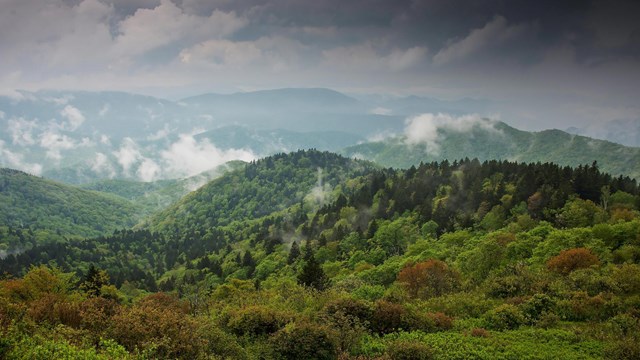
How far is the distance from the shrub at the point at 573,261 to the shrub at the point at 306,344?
47504 mm

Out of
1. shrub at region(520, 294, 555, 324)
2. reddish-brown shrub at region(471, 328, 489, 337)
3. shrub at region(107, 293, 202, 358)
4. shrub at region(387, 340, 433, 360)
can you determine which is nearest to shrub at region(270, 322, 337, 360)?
shrub at region(387, 340, 433, 360)

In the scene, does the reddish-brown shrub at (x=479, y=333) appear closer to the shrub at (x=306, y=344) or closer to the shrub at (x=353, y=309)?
the shrub at (x=353, y=309)

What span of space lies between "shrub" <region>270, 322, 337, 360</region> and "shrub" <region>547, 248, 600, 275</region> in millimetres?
47504

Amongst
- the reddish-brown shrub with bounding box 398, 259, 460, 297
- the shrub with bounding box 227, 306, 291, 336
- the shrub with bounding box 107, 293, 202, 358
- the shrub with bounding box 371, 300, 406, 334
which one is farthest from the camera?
the reddish-brown shrub with bounding box 398, 259, 460, 297

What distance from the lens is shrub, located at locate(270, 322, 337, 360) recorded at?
37.1m

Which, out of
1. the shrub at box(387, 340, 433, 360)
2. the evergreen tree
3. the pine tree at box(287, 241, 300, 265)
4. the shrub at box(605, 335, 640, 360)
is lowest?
the pine tree at box(287, 241, 300, 265)

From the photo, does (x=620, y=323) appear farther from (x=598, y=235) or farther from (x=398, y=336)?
(x=598, y=235)

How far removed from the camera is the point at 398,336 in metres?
43.1

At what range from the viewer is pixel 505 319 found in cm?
4759

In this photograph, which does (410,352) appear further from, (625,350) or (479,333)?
(625,350)

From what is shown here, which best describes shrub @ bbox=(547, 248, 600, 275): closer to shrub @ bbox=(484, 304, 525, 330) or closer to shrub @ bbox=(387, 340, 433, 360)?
shrub @ bbox=(484, 304, 525, 330)

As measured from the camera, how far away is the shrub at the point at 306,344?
37.1 meters

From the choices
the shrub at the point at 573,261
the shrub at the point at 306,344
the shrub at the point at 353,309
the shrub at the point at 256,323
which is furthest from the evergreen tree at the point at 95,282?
the shrub at the point at 573,261

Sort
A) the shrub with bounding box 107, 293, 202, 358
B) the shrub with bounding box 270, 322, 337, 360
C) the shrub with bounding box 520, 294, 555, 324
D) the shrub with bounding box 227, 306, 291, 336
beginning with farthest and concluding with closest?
the shrub with bounding box 520, 294, 555, 324, the shrub with bounding box 227, 306, 291, 336, the shrub with bounding box 270, 322, 337, 360, the shrub with bounding box 107, 293, 202, 358
